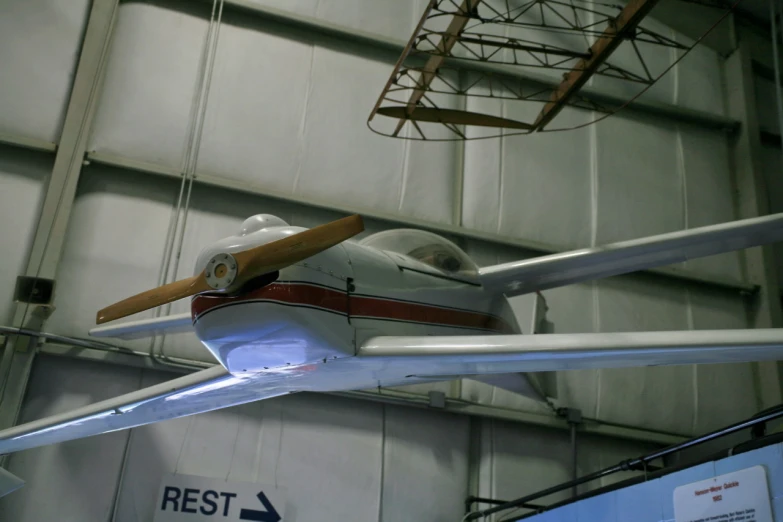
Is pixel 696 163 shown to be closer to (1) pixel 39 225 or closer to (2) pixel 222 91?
(2) pixel 222 91

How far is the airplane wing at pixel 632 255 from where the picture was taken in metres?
4.93

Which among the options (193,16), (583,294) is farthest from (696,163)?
(193,16)

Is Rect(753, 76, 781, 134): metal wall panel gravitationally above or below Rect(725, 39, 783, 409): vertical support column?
above

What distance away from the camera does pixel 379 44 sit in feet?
31.7

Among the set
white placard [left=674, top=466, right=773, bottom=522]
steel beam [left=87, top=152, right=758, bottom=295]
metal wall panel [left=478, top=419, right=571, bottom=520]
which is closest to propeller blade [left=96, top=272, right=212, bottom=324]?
white placard [left=674, top=466, right=773, bottom=522]

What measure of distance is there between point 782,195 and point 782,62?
2330mm

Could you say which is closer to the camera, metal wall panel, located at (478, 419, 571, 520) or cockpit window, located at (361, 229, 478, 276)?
cockpit window, located at (361, 229, 478, 276)

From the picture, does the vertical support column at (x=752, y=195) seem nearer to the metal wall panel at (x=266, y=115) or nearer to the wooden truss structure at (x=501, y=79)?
the wooden truss structure at (x=501, y=79)

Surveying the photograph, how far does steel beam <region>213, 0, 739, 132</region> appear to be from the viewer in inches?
363

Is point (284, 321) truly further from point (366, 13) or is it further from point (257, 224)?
point (366, 13)

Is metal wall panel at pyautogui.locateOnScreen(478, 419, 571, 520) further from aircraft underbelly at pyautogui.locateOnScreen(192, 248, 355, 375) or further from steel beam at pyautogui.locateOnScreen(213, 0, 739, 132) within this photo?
aircraft underbelly at pyautogui.locateOnScreen(192, 248, 355, 375)

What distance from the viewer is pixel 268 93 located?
8922mm

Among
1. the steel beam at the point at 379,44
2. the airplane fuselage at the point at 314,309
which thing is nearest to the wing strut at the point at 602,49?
the steel beam at the point at 379,44

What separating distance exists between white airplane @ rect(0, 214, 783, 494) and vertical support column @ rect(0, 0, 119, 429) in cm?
154
